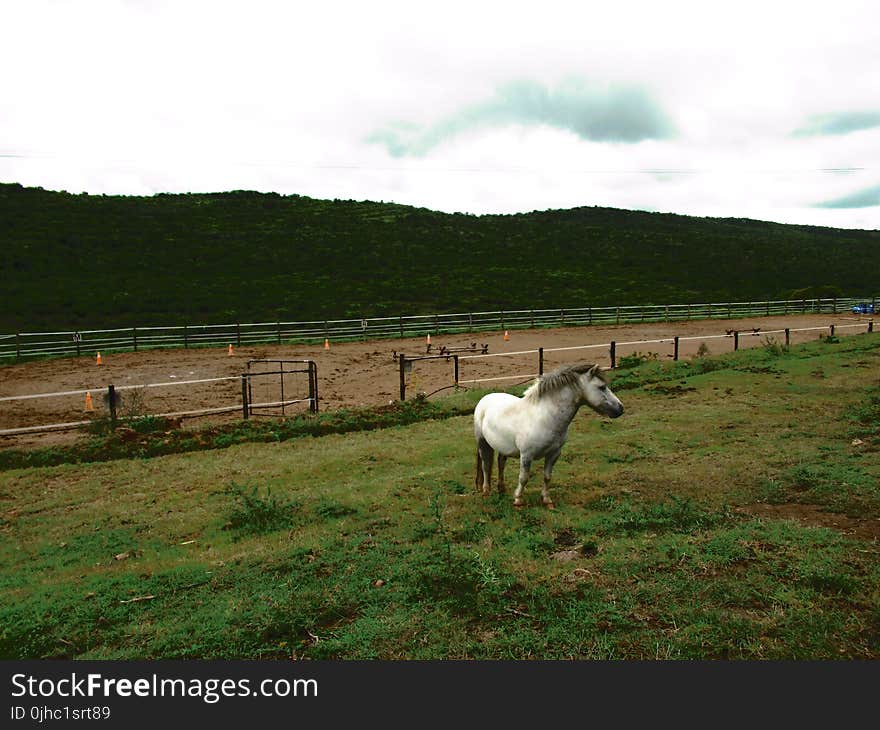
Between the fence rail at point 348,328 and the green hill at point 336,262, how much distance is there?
15.3 ft

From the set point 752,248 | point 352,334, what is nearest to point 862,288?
point 752,248

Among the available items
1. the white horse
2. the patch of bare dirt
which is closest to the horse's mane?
the white horse

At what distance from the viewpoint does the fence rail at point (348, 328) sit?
29297mm

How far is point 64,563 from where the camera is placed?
613 cm

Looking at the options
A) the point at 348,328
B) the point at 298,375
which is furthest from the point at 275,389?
the point at 348,328

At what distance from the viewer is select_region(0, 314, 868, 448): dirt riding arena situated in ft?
52.9

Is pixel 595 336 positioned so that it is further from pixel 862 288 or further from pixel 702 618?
pixel 862 288

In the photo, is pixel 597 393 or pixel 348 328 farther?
pixel 348 328

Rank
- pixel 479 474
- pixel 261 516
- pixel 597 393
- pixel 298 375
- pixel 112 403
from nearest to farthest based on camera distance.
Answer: pixel 597 393 → pixel 261 516 → pixel 479 474 → pixel 112 403 → pixel 298 375

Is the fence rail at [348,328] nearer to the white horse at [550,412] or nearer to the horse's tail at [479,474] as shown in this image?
the horse's tail at [479,474]

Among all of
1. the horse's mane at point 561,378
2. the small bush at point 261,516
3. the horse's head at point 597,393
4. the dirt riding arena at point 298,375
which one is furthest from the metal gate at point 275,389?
the horse's head at point 597,393

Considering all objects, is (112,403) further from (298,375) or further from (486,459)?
(486,459)

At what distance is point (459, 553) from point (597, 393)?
2.59 metres

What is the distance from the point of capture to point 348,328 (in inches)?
1366
